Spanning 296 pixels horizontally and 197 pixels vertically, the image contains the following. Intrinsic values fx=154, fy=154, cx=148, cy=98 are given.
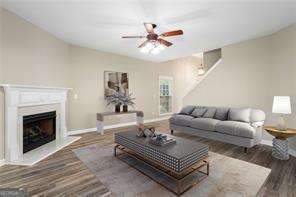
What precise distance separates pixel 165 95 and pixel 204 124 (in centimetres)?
390

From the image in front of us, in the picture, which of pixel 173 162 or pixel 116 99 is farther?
pixel 116 99

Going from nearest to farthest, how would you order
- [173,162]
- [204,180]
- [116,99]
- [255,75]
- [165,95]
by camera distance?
[173,162] → [204,180] → [255,75] → [116,99] → [165,95]

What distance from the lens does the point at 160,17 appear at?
306cm

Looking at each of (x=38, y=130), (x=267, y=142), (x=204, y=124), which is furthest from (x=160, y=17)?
(x=267, y=142)

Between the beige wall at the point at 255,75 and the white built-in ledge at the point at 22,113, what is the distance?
15.6 feet

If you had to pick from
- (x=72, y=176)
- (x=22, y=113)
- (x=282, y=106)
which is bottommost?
(x=72, y=176)

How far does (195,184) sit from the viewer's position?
2186mm

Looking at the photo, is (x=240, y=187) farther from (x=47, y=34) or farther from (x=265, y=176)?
(x=47, y=34)

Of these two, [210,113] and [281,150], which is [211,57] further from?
[281,150]

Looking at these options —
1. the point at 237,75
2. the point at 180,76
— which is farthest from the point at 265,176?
the point at 180,76

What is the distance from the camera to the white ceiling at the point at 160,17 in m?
2.61

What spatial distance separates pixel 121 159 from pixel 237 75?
160 inches

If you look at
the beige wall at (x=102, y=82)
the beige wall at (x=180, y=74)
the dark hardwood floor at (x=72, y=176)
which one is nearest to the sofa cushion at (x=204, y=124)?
the dark hardwood floor at (x=72, y=176)

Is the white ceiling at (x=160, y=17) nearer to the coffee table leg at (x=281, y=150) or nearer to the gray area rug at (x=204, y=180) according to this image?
the coffee table leg at (x=281, y=150)
